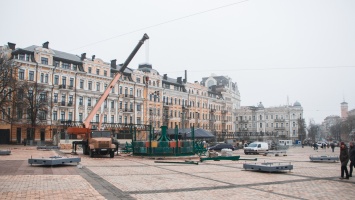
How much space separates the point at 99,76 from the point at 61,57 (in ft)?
28.1

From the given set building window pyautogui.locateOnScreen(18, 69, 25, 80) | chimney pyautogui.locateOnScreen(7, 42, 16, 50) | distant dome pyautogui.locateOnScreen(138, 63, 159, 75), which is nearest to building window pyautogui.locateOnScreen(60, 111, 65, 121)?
building window pyautogui.locateOnScreen(18, 69, 25, 80)

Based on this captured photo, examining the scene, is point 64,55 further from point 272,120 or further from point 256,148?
point 272,120

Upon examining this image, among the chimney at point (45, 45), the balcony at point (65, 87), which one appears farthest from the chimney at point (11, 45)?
the balcony at point (65, 87)

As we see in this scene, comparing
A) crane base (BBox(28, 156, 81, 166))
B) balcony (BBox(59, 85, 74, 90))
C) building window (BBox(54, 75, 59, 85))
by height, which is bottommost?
crane base (BBox(28, 156, 81, 166))

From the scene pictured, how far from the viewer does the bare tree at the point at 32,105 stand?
52556mm

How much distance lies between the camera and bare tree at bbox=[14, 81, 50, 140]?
5256 centimetres

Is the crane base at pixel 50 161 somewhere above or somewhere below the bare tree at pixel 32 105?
below

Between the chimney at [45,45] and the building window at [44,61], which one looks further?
the chimney at [45,45]

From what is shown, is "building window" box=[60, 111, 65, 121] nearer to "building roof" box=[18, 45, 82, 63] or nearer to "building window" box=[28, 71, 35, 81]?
"building window" box=[28, 71, 35, 81]

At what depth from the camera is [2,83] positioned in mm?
43250

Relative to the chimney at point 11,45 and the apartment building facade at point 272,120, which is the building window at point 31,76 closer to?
the chimney at point 11,45

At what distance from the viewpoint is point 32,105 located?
5381 centimetres

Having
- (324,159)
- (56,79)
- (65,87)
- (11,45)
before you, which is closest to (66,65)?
(56,79)

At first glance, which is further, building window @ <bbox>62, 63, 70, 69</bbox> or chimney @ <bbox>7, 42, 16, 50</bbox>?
building window @ <bbox>62, 63, 70, 69</bbox>
